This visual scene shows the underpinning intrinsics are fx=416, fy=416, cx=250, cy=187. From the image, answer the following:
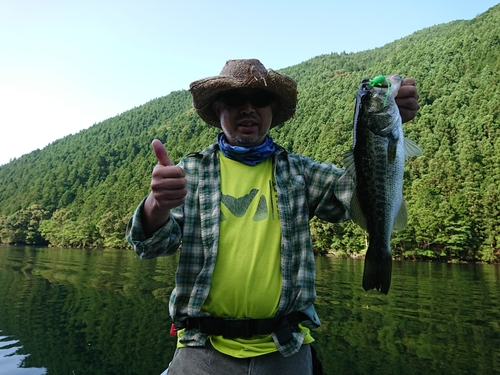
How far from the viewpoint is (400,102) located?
9.12ft

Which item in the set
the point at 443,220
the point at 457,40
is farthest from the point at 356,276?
the point at 457,40

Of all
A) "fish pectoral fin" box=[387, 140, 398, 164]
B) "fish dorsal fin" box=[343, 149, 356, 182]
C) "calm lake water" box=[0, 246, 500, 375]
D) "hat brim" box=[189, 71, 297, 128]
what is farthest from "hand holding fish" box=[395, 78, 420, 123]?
"calm lake water" box=[0, 246, 500, 375]

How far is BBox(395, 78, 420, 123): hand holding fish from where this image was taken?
2.74 meters

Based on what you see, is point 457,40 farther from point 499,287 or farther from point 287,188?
point 287,188

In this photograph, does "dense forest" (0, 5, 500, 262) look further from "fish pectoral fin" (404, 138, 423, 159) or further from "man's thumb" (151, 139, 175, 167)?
"man's thumb" (151, 139, 175, 167)

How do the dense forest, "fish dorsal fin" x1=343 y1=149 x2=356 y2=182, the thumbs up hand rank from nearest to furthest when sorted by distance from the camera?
1. the thumbs up hand
2. "fish dorsal fin" x1=343 y1=149 x2=356 y2=182
3. the dense forest

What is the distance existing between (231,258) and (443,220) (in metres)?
59.5

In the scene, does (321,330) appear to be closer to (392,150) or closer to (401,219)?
(401,219)

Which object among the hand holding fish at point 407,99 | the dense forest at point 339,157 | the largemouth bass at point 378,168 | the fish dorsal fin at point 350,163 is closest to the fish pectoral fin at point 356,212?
the largemouth bass at point 378,168

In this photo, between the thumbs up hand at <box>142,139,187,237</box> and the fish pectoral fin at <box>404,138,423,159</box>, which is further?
the fish pectoral fin at <box>404,138,423,159</box>

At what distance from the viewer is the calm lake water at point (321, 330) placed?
11.5 m

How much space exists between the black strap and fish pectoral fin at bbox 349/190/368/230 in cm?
83

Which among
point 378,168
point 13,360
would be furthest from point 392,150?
point 13,360

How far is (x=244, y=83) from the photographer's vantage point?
3080 mm
